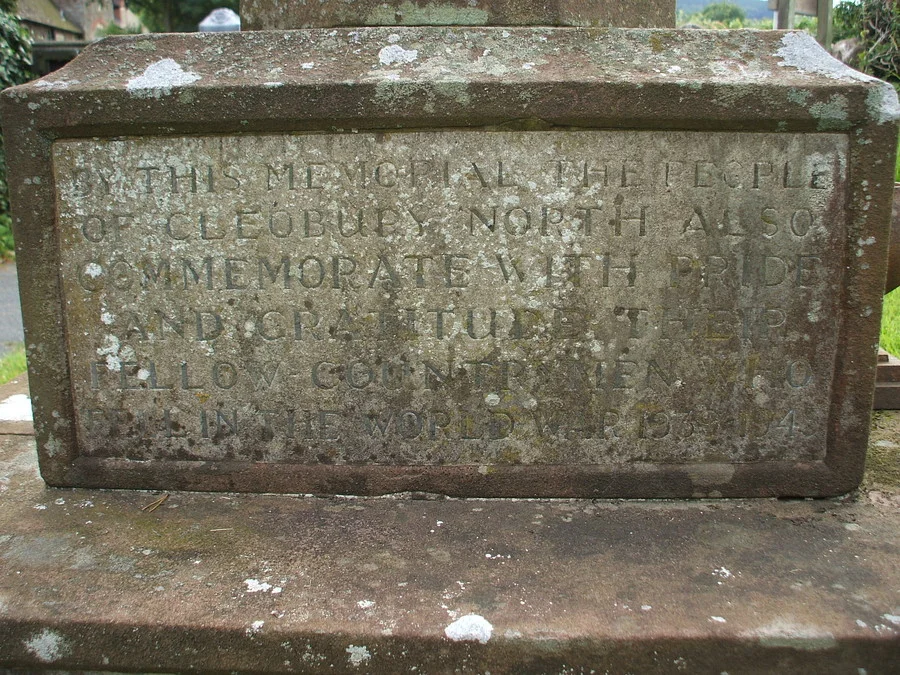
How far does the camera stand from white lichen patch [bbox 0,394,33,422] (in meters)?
2.67

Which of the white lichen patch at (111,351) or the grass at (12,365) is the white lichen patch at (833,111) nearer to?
the white lichen patch at (111,351)

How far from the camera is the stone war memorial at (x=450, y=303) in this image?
71.7 inches

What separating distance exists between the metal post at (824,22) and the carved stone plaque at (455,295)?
16.7ft

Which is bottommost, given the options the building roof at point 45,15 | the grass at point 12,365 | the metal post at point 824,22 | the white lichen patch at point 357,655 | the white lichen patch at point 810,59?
the grass at point 12,365

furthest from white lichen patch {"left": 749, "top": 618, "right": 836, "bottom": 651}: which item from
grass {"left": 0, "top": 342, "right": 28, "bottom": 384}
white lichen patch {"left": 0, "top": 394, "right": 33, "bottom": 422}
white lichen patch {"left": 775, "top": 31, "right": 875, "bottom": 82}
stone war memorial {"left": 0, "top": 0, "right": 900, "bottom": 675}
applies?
grass {"left": 0, "top": 342, "right": 28, "bottom": 384}

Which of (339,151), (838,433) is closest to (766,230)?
(838,433)

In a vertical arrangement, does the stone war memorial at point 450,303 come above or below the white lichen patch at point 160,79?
below

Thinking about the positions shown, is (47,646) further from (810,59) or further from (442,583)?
(810,59)

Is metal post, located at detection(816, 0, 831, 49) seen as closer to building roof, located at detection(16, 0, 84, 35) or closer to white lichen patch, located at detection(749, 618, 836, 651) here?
white lichen patch, located at detection(749, 618, 836, 651)

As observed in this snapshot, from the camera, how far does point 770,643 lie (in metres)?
1.47

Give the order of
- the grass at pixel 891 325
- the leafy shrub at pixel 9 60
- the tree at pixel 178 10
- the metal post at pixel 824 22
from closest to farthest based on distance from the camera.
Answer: the grass at pixel 891 325, the metal post at pixel 824 22, the leafy shrub at pixel 9 60, the tree at pixel 178 10

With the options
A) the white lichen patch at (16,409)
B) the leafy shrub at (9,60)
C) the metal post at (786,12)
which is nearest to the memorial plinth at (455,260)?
the white lichen patch at (16,409)

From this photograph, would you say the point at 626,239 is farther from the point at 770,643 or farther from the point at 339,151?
the point at 770,643

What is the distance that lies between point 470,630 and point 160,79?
5.06 feet
